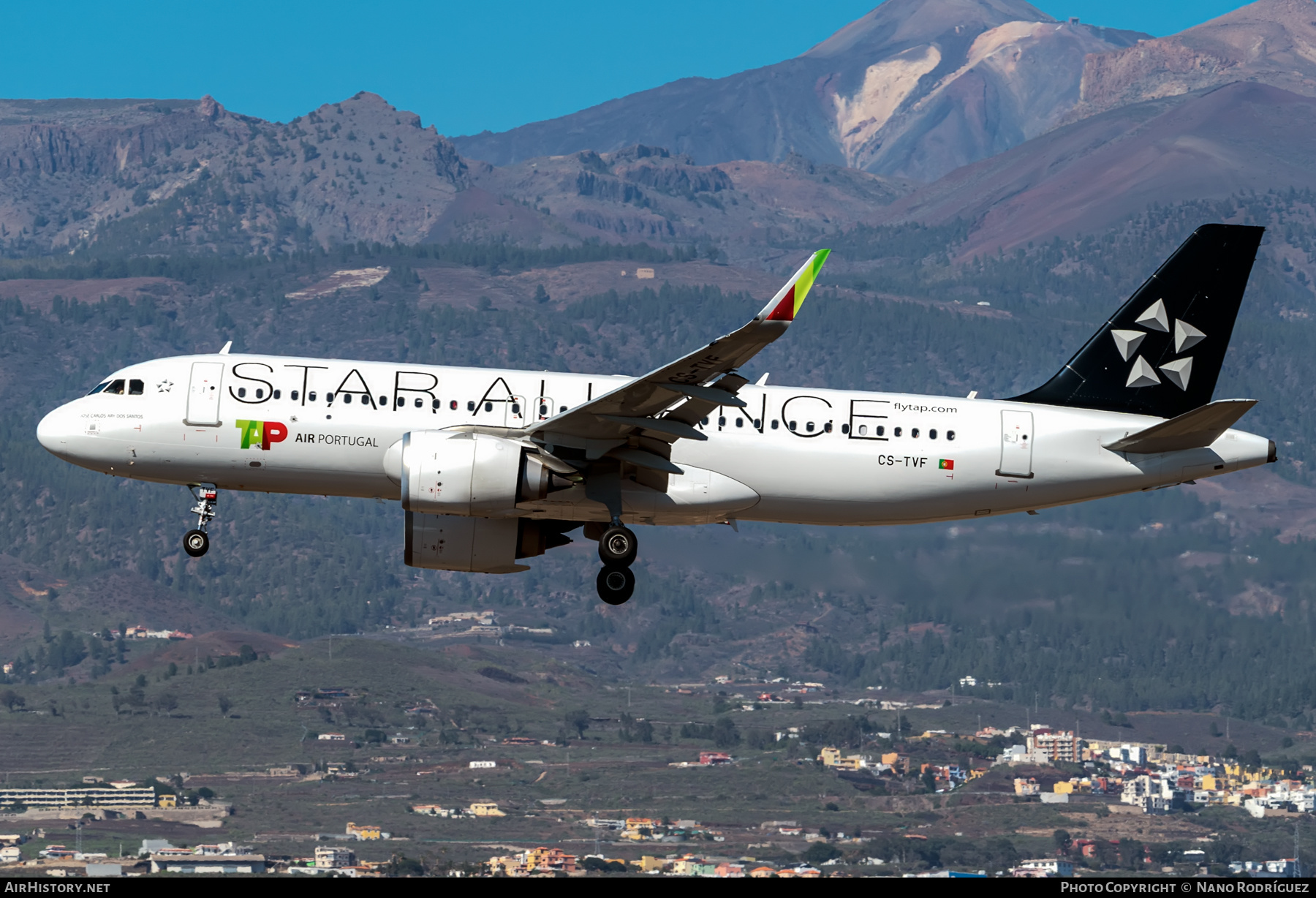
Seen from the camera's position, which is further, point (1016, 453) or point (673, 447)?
point (1016, 453)

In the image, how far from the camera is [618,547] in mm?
42844

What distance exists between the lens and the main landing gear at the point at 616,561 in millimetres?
42812

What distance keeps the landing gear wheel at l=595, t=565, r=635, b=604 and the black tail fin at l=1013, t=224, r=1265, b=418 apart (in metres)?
11.3

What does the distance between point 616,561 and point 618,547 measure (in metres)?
0.33

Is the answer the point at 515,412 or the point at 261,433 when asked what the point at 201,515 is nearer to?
the point at 261,433

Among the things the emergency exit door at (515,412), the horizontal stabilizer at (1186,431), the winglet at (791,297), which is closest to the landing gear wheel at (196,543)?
the emergency exit door at (515,412)

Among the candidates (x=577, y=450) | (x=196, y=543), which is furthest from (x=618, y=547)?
(x=196, y=543)

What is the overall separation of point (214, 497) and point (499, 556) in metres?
6.70

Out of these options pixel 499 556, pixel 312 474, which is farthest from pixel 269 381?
pixel 499 556

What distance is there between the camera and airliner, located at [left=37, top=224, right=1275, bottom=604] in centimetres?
4225

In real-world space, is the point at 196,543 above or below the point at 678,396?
below

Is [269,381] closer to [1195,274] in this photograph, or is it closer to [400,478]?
[400,478]

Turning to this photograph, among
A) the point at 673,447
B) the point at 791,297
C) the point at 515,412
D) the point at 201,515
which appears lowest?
the point at 201,515

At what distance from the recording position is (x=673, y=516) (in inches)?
1731
